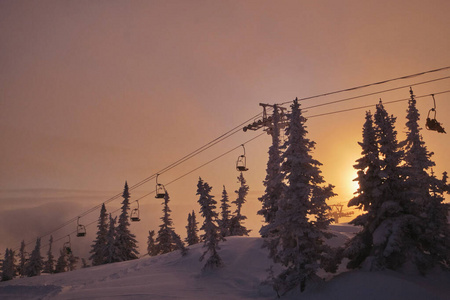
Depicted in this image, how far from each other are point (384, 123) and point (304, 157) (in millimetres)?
5468

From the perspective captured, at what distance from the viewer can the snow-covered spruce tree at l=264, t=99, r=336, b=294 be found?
65.2ft

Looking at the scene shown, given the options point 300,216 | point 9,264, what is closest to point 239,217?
point 300,216

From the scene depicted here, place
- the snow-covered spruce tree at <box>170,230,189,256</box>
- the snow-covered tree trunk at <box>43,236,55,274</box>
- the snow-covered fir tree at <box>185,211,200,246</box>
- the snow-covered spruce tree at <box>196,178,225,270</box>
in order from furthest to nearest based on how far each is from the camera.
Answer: the snow-covered tree trunk at <box>43,236,55,274</box>, the snow-covered fir tree at <box>185,211,200,246</box>, the snow-covered spruce tree at <box>170,230,189,256</box>, the snow-covered spruce tree at <box>196,178,225,270</box>

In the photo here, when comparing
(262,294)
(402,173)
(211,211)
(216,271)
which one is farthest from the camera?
(211,211)

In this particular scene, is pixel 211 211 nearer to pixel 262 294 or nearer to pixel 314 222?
pixel 262 294

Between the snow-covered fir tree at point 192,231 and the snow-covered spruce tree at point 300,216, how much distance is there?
165 feet

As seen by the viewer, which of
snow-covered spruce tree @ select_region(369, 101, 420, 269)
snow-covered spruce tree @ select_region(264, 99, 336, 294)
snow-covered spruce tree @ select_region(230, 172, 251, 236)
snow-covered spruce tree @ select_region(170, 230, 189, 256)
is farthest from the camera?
snow-covered spruce tree @ select_region(230, 172, 251, 236)

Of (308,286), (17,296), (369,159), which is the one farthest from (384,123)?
(17,296)

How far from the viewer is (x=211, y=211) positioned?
104 ft

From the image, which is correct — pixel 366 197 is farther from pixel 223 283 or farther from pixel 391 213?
pixel 223 283

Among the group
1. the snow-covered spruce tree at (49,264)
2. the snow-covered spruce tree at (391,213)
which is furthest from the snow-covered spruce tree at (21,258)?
the snow-covered spruce tree at (391,213)

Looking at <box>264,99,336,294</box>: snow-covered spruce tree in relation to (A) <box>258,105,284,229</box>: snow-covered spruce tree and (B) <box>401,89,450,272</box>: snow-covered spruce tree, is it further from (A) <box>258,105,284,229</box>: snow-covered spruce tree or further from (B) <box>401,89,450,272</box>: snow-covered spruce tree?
(A) <box>258,105,284,229</box>: snow-covered spruce tree

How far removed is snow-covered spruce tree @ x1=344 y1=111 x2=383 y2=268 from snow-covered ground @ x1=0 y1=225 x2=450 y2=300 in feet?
4.62

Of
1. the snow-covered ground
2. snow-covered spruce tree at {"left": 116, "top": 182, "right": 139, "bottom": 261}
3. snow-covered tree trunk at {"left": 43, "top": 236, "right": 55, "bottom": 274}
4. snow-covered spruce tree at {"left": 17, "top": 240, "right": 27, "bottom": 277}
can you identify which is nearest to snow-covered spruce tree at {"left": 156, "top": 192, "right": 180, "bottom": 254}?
snow-covered spruce tree at {"left": 116, "top": 182, "right": 139, "bottom": 261}
